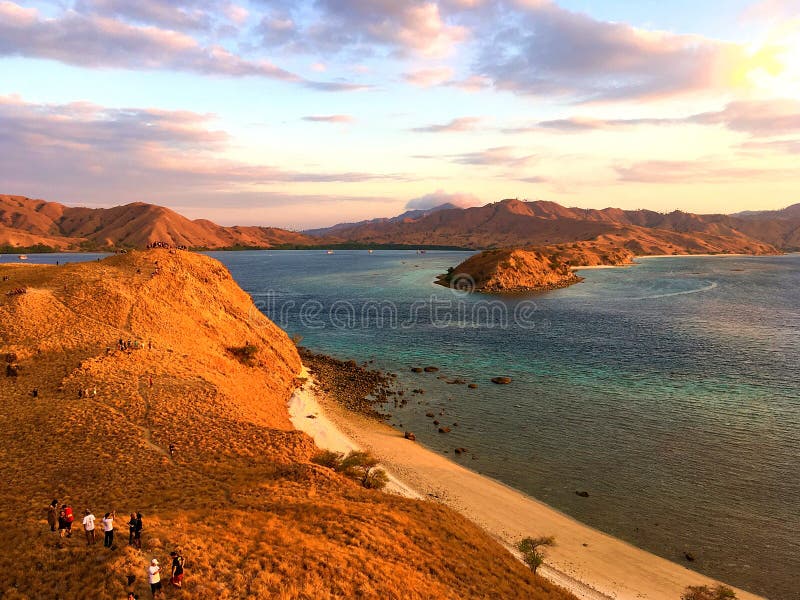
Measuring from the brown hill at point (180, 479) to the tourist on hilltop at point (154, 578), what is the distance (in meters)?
1.06

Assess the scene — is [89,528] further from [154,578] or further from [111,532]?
[154,578]

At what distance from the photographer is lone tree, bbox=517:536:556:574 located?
26.7 m

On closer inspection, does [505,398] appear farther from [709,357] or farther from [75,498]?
[75,498]

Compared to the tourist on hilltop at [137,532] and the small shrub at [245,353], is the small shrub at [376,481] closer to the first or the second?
the tourist on hilltop at [137,532]

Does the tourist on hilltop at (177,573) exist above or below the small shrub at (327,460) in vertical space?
above

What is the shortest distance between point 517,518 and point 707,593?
11951 millimetres

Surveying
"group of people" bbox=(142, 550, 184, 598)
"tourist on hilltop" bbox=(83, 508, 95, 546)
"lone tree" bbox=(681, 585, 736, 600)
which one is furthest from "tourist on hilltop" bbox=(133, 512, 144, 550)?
"lone tree" bbox=(681, 585, 736, 600)

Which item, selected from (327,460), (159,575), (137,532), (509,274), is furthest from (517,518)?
(509,274)

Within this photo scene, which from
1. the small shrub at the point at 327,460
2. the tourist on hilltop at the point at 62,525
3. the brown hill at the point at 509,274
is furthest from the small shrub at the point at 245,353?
the brown hill at the point at 509,274

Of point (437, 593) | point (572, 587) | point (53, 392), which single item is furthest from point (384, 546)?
point (53, 392)

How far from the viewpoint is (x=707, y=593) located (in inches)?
1013

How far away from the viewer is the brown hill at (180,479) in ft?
63.7

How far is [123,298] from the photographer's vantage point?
187ft

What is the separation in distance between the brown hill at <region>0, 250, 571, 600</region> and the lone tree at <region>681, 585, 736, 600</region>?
8018mm
